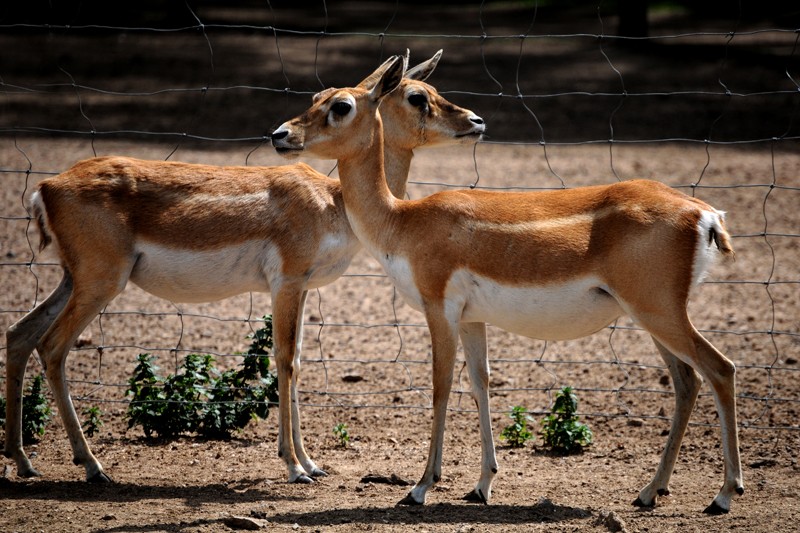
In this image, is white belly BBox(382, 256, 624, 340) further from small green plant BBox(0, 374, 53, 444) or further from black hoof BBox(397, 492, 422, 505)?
small green plant BBox(0, 374, 53, 444)

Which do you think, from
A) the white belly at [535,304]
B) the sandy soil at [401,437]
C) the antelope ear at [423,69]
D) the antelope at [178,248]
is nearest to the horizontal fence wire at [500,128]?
the sandy soil at [401,437]

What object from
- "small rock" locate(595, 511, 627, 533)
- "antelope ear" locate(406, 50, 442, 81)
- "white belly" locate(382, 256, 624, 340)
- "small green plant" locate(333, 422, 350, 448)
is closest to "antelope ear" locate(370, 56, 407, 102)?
"antelope ear" locate(406, 50, 442, 81)

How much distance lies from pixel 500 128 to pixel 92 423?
1136 centimetres

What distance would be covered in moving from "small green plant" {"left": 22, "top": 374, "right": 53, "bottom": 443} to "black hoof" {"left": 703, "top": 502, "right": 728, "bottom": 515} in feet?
15.1

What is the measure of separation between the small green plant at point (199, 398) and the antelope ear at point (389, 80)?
2.05 meters

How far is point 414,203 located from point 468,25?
2139 centimetres

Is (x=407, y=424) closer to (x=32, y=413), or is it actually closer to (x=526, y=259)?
(x=526, y=259)

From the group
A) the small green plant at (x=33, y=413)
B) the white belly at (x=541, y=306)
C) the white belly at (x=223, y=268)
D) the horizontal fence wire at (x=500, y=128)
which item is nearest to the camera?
the white belly at (x=541, y=306)

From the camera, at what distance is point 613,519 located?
5418mm

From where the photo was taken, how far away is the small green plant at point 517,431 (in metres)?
7.11

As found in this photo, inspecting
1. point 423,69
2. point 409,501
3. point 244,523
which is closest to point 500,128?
point 423,69

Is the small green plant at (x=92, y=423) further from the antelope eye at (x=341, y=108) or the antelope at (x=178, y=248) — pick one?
the antelope eye at (x=341, y=108)

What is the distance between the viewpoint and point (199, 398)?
7.55 m

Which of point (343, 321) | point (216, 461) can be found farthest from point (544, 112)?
point (216, 461)
